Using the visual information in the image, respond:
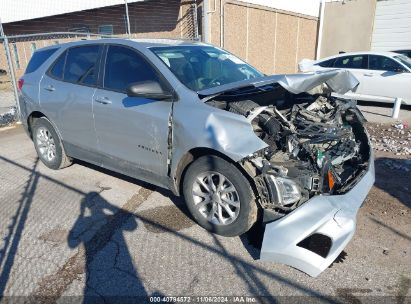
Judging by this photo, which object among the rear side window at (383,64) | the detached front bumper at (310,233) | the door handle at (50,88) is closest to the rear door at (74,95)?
the door handle at (50,88)

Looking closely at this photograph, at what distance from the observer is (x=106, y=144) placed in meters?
4.20

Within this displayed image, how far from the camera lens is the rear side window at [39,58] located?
5129 millimetres

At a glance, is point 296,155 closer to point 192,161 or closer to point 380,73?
point 192,161

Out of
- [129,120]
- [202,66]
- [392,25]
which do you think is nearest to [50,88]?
[129,120]

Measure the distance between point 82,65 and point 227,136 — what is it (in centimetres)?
244

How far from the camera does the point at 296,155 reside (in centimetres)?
325

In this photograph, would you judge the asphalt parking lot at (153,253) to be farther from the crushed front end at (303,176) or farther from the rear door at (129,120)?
the rear door at (129,120)

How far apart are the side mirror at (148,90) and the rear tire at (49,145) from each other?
6.85 feet

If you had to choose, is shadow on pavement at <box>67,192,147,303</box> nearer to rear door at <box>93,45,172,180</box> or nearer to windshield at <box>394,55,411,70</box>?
rear door at <box>93,45,172,180</box>

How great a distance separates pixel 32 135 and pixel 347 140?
4.51m

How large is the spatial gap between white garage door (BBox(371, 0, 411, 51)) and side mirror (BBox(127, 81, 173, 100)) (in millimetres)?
17103

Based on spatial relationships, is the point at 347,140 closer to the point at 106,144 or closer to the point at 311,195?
the point at 311,195

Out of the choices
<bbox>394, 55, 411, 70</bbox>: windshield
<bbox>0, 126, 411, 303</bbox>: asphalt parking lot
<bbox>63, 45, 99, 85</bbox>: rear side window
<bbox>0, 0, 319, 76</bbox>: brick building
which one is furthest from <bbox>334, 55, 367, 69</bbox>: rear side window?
<bbox>63, 45, 99, 85</bbox>: rear side window

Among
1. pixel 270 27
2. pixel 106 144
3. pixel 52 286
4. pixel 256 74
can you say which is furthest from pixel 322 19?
pixel 52 286
